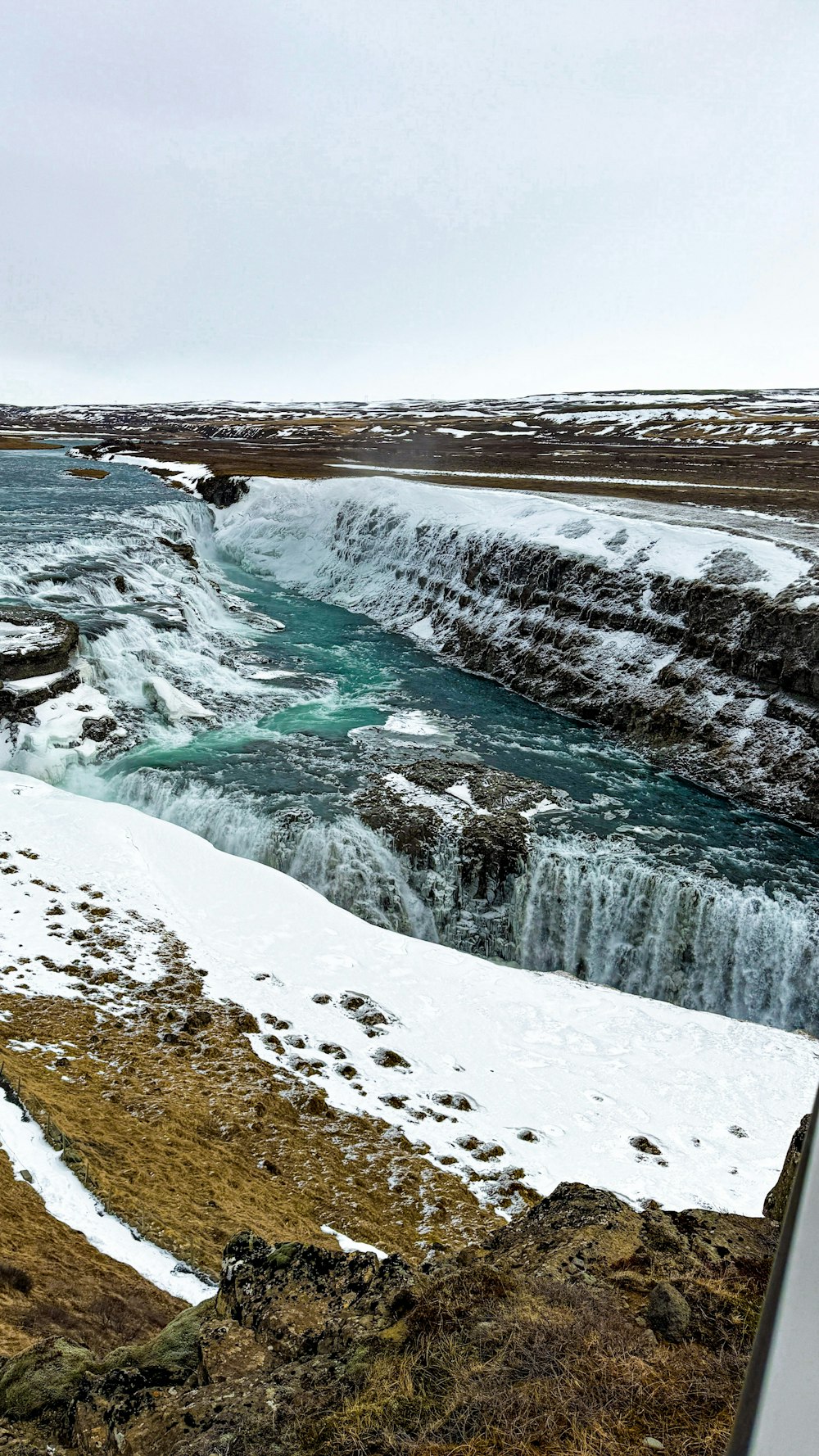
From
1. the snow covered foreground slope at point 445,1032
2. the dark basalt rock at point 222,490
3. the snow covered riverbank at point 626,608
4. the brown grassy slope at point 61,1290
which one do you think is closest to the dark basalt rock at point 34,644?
the snow covered foreground slope at point 445,1032

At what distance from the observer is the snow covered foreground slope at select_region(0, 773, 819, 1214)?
865cm

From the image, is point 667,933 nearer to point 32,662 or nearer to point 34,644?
point 32,662

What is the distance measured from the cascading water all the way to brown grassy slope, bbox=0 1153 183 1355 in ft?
31.6

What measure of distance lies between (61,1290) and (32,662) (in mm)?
16727

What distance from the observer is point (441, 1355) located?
11.3 feet

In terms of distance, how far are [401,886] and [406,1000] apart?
4959mm

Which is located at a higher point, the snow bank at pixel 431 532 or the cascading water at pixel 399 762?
the snow bank at pixel 431 532

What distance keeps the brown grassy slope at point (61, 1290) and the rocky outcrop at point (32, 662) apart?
1385 centimetres

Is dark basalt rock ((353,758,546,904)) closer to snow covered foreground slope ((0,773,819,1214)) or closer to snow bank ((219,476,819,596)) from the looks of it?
snow covered foreground slope ((0,773,819,1214))

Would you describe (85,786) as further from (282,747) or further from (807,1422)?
(807,1422)

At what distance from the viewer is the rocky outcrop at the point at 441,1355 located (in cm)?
296

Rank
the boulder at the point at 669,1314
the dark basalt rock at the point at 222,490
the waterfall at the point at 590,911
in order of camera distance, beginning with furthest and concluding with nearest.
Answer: the dark basalt rock at the point at 222,490
the waterfall at the point at 590,911
the boulder at the point at 669,1314

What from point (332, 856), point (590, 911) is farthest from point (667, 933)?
point (332, 856)

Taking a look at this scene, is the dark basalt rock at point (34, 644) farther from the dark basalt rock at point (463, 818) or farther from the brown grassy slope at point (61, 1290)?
the brown grassy slope at point (61, 1290)
